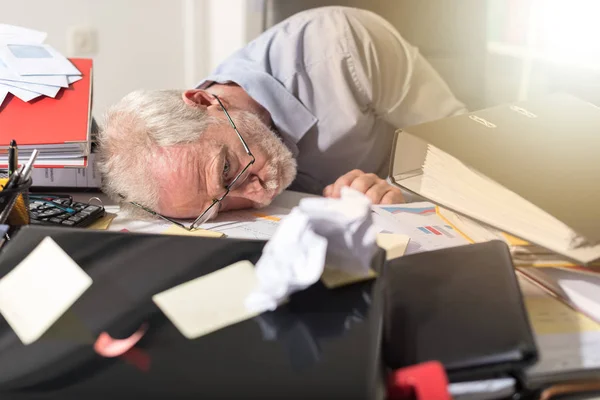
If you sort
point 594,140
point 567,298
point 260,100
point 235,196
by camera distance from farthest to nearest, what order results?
point 260,100 → point 235,196 → point 594,140 → point 567,298

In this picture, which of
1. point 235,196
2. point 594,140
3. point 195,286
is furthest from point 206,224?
point 594,140

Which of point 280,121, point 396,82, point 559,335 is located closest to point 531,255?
point 559,335

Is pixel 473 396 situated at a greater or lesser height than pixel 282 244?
lesser

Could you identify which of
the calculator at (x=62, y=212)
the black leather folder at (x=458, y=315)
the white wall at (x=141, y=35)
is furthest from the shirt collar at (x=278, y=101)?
the white wall at (x=141, y=35)

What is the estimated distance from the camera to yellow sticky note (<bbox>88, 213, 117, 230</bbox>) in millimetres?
920

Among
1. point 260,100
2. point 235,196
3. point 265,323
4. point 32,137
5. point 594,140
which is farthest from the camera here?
point 260,100

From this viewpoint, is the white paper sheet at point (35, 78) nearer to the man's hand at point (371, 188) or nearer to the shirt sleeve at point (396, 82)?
the man's hand at point (371, 188)

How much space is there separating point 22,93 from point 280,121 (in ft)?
1.68

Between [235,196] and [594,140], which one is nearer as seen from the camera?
[594,140]

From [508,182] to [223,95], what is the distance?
768 millimetres

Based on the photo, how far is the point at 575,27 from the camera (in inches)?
51.3

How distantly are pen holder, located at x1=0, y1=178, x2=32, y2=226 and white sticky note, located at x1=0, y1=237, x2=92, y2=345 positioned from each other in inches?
6.9

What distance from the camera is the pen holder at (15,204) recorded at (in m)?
0.68

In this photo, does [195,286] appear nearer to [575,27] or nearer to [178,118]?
[178,118]
